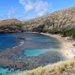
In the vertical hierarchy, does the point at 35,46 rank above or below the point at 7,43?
above

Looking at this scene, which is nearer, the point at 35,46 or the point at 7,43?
the point at 35,46

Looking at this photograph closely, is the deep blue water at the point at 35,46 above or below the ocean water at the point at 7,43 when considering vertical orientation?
above

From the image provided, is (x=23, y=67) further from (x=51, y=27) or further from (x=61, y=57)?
(x=51, y=27)

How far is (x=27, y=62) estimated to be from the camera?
53.8m

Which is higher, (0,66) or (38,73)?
(38,73)

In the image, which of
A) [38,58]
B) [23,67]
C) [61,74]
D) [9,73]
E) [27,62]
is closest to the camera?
Result: [61,74]

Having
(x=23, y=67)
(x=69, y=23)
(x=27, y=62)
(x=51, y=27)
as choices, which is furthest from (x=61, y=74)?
(x=51, y=27)

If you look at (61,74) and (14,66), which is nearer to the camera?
(61,74)

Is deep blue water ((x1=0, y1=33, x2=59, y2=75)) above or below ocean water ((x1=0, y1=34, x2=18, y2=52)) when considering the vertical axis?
above

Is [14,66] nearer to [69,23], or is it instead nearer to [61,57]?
[61,57]

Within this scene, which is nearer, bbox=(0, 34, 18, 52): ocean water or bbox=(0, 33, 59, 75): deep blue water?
bbox=(0, 33, 59, 75): deep blue water

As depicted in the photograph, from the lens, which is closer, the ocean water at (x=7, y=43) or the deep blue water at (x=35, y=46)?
the deep blue water at (x=35, y=46)

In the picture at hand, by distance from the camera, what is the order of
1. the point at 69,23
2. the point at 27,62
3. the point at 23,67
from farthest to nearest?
the point at 69,23 → the point at 27,62 → the point at 23,67

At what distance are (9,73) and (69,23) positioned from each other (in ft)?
467
